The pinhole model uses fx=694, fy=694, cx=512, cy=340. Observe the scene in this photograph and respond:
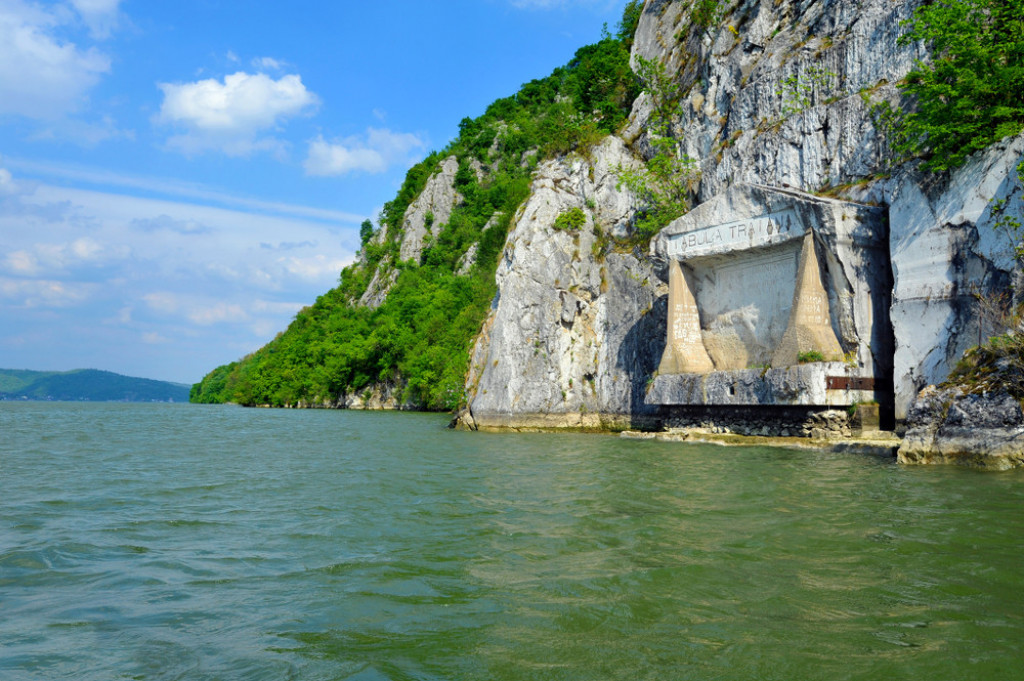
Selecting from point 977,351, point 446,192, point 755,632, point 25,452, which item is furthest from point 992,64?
point 446,192

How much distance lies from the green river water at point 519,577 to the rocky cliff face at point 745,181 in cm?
638

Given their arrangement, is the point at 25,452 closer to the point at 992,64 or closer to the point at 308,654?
the point at 308,654

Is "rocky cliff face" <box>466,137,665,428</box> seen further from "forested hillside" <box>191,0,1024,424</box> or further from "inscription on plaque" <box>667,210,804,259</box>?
"inscription on plaque" <box>667,210,804,259</box>

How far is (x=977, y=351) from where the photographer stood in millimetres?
14648

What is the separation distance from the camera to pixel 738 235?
74.0ft

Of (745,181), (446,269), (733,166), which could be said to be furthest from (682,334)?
(446,269)

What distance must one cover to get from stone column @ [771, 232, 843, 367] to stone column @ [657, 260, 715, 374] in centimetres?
387

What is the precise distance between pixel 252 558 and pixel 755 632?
482 cm

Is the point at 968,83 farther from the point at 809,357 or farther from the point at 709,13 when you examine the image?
the point at 709,13

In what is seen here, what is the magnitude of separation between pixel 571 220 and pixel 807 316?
12.3 metres

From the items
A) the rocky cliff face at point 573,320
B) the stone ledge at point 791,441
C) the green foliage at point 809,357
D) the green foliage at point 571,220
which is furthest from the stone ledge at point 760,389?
the green foliage at point 571,220

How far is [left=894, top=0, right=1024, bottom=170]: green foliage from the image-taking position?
16000 mm

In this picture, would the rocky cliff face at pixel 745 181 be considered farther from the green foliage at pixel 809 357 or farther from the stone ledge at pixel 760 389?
the green foliage at pixel 809 357

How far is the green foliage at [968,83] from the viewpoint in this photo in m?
16.0
